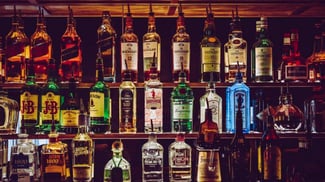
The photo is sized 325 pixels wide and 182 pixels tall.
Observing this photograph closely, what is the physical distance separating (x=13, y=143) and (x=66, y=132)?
54cm

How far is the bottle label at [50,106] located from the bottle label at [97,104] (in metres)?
0.19

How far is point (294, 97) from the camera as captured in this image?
3143 millimetres

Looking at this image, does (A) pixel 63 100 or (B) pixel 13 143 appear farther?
(B) pixel 13 143

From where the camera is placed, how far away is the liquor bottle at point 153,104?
2.77m

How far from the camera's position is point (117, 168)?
9.25ft

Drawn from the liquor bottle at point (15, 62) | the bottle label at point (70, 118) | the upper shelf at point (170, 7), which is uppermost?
the upper shelf at point (170, 7)

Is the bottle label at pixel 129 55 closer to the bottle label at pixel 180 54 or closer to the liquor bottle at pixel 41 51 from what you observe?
the bottle label at pixel 180 54

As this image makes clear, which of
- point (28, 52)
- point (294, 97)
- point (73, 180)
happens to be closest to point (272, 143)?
point (294, 97)

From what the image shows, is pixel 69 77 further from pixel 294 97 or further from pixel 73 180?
pixel 294 97

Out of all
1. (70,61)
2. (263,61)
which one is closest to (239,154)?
(263,61)

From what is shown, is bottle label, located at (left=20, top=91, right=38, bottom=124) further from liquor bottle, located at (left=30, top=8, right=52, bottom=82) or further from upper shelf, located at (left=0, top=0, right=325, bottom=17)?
upper shelf, located at (left=0, top=0, right=325, bottom=17)

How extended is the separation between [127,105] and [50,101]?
41cm

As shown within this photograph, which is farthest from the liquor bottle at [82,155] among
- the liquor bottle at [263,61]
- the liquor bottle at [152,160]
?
the liquor bottle at [263,61]

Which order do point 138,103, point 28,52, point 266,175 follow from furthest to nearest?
point 138,103
point 28,52
point 266,175
